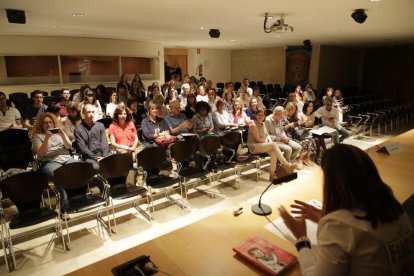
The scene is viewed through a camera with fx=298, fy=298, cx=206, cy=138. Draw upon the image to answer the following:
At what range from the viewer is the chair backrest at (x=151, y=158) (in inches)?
158

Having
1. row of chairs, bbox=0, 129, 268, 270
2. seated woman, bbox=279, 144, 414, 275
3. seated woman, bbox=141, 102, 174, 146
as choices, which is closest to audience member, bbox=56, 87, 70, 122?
seated woman, bbox=141, 102, 174, 146

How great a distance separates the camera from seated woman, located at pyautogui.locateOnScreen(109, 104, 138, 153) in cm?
445

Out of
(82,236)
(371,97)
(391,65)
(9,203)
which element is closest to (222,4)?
(82,236)

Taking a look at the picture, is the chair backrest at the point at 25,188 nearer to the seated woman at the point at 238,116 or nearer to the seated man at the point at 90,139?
the seated man at the point at 90,139

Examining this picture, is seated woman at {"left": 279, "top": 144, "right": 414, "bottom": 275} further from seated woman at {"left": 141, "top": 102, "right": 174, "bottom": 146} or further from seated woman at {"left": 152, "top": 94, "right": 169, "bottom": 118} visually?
seated woman at {"left": 152, "top": 94, "right": 169, "bottom": 118}

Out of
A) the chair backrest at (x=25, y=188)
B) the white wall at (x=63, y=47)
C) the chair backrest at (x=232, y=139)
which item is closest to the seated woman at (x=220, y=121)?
the chair backrest at (x=232, y=139)

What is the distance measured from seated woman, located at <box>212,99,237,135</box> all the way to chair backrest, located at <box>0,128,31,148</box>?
126 inches

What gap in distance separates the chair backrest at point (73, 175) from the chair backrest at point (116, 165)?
0.55ft

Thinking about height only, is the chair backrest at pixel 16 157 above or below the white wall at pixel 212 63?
below

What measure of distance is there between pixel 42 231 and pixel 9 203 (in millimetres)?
1017

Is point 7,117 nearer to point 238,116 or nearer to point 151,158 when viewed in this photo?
point 151,158

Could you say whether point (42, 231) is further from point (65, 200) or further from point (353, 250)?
point (353, 250)

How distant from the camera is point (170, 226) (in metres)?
3.72

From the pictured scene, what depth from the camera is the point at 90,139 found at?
4.21m
